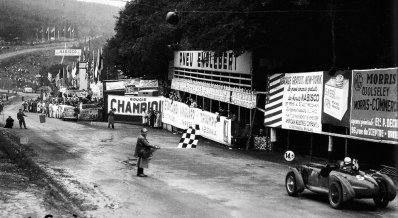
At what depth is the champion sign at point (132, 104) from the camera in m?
41.4

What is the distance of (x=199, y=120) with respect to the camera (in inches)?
1217

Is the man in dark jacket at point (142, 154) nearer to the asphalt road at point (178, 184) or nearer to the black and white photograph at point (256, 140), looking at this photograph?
the black and white photograph at point (256, 140)

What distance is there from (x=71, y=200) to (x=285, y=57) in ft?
55.3

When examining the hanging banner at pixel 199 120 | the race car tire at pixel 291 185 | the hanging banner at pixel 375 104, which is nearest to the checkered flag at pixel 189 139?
the hanging banner at pixel 199 120

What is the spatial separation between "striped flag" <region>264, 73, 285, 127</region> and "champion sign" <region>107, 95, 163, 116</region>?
1646 centimetres

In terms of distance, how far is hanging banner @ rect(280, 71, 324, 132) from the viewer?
21.5m

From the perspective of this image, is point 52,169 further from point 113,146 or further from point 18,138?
point 18,138

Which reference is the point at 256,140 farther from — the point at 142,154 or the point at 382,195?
the point at 382,195

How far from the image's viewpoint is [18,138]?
27.0 m

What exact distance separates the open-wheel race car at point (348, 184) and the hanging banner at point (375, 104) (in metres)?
4.80

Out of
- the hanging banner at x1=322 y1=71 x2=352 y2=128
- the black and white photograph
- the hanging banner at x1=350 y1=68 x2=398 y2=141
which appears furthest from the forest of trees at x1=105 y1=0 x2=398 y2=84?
the hanging banner at x1=350 y1=68 x2=398 y2=141

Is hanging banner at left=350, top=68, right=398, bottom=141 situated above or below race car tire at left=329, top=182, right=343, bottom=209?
above

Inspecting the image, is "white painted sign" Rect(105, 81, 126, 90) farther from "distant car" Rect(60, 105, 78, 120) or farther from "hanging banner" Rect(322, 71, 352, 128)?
"hanging banner" Rect(322, 71, 352, 128)

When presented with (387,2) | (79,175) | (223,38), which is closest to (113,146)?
(223,38)
